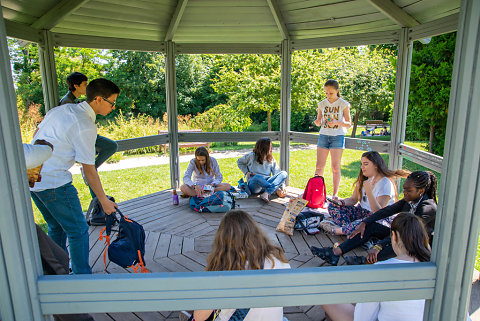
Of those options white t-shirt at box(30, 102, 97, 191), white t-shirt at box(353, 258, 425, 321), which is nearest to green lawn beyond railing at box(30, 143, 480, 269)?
white t-shirt at box(30, 102, 97, 191)

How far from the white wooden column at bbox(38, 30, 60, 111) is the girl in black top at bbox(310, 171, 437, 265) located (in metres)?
3.67

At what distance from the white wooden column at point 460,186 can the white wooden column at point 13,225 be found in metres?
1.27

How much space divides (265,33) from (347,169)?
463cm

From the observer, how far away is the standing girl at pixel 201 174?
15.8 ft

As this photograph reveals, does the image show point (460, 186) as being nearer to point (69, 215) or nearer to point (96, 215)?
point (69, 215)

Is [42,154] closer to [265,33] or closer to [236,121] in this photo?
[265,33]

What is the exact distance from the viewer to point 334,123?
189 inches

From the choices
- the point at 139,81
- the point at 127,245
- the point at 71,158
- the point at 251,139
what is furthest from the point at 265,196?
the point at 139,81

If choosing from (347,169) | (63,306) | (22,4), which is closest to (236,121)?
(347,169)

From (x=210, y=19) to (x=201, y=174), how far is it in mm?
2310

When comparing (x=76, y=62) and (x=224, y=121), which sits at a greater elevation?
(x=76, y=62)

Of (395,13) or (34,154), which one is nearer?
(34,154)

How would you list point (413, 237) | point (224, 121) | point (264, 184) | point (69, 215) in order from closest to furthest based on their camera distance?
point (413, 237)
point (69, 215)
point (264, 184)
point (224, 121)

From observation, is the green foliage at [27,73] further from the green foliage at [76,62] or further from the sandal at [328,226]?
the sandal at [328,226]
